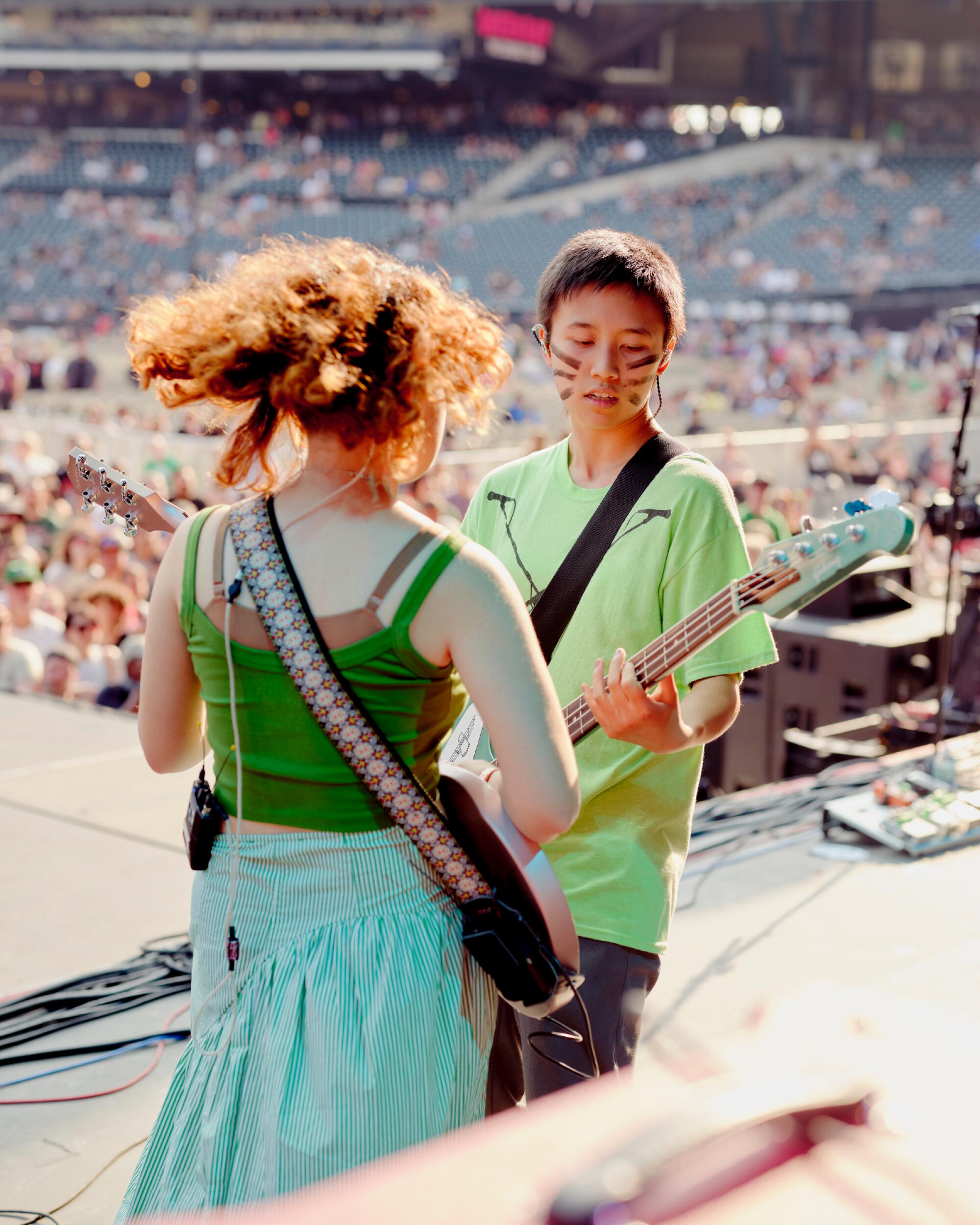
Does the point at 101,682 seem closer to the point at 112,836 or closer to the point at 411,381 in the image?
the point at 112,836

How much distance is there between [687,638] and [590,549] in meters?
0.21

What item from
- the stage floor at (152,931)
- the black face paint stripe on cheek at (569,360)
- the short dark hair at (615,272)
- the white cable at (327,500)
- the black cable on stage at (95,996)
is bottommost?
the stage floor at (152,931)

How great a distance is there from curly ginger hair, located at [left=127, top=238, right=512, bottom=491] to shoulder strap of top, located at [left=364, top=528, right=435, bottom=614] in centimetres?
12

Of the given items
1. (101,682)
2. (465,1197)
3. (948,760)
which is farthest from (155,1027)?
(101,682)

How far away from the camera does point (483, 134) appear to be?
1563 inches

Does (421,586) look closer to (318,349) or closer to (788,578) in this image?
(318,349)

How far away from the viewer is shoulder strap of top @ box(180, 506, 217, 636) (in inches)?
57.7

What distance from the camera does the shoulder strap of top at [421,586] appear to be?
A: 4.55 feet

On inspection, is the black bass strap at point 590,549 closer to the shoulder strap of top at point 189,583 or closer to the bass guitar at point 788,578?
the bass guitar at point 788,578

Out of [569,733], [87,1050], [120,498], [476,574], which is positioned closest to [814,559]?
[569,733]

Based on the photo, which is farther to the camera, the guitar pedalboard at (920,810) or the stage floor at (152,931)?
the guitar pedalboard at (920,810)

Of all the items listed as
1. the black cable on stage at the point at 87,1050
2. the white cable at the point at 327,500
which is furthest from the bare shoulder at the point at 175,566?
the black cable on stage at the point at 87,1050

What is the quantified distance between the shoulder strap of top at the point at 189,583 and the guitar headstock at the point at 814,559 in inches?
31.3

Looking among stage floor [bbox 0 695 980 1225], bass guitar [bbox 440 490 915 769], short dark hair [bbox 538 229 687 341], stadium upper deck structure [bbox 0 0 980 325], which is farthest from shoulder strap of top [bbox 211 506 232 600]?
stadium upper deck structure [bbox 0 0 980 325]
